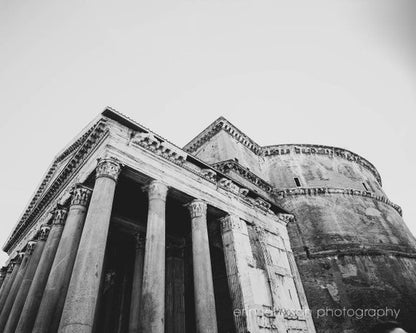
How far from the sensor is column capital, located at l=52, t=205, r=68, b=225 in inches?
297

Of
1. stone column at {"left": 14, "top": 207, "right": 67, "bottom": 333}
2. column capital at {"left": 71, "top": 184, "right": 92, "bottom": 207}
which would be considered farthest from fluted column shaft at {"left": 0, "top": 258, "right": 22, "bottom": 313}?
column capital at {"left": 71, "top": 184, "right": 92, "bottom": 207}

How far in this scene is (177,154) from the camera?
8023 millimetres

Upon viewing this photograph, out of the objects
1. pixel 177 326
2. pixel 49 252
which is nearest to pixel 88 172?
pixel 49 252

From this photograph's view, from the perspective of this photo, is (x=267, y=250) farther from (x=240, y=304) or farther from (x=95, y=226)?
(x=95, y=226)

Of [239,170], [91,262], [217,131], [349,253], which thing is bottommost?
[91,262]

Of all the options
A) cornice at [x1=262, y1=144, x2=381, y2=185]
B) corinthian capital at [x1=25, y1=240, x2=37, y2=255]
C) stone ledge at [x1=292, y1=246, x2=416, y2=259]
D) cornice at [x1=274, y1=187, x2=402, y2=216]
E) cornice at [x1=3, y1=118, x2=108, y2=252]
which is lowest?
stone ledge at [x1=292, y1=246, x2=416, y2=259]

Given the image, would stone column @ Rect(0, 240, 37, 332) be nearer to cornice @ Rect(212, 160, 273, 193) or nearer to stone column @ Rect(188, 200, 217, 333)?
stone column @ Rect(188, 200, 217, 333)

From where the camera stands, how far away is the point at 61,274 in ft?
19.1

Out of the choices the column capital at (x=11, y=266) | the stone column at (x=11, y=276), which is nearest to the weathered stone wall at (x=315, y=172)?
the stone column at (x=11, y=276)

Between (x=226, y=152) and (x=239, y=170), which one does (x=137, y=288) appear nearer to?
(x=239, y=170)

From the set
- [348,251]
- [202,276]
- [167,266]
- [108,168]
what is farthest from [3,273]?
[348,251]

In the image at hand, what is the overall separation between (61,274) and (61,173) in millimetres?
3955

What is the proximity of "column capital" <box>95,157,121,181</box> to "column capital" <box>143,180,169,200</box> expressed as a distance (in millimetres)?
1047

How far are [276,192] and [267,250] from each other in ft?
19.7
